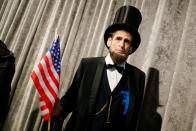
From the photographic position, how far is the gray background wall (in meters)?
1.30

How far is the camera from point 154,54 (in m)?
1.43

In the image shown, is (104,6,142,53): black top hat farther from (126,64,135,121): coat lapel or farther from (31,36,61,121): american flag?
(31,36,61,121): american flag

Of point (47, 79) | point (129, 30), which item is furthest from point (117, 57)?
point (47, 79)

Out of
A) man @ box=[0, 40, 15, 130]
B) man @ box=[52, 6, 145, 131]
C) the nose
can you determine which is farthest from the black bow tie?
man @ box=[0, 40, 15, 130]

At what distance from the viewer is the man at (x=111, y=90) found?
104cm

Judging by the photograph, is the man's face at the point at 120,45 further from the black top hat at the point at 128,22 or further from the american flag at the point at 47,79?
the american flag at the point at 47,79

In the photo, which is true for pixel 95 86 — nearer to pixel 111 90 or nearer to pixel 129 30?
pixel 111 90

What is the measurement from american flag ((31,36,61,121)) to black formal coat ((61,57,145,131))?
11cm

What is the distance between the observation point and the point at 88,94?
3.61 feet

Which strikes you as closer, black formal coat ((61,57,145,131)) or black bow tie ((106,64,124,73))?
black formal coat ((61,57,145,131))

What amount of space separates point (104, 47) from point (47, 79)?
0.89 m

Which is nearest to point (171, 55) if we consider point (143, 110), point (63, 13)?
point (143, 110)

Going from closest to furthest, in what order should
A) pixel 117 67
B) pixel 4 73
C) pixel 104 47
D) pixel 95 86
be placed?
pixel 95 86 < pixel 117 67 < pixel 4 73 < pixel 104 47

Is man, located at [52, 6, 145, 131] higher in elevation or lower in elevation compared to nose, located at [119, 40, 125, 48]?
lower
